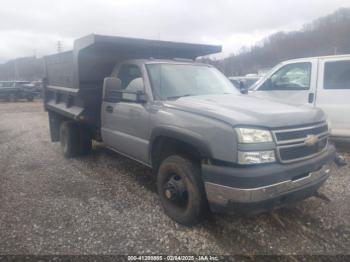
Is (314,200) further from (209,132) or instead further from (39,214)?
(39,214)

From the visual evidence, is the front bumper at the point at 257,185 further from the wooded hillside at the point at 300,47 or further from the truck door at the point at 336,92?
the wooded hillside at the point at 300,47

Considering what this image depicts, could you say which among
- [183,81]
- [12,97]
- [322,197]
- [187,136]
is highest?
[183,81]

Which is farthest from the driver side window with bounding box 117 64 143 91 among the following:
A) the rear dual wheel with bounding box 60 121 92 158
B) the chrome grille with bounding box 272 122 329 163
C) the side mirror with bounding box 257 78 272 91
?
the side mirror with bounding box 257 78 272 91

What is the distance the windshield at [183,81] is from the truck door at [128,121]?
0.24 m

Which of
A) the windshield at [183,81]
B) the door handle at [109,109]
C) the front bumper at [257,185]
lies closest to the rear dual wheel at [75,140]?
the door handle at [109,109]

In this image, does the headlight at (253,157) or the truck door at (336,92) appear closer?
the headlight at (253,157)

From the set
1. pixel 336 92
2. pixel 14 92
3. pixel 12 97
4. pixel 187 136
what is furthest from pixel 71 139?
pixel 12 97

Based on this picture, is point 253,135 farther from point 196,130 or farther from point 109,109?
point 109,109

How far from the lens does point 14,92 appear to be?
24.3 m

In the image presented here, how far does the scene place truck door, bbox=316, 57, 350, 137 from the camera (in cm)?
596

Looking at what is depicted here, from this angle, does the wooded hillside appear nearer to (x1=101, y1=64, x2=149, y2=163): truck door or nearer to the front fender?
(x1=101, y1=64, x2=149, y2=163): truck door

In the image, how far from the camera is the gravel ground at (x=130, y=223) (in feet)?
10.2

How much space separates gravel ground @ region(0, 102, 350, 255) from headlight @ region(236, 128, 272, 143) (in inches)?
44.6

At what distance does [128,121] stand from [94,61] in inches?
65.6
